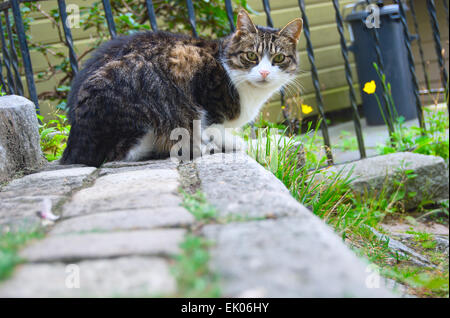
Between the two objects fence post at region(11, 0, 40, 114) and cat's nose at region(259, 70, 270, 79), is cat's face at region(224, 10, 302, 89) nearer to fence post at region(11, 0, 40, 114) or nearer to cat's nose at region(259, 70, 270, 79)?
cat's nose at region(259, 70, 270, 79)

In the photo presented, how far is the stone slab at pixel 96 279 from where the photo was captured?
70cm

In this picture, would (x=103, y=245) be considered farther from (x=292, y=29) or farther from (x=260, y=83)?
(x=292, y=29)

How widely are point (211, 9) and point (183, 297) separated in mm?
3320

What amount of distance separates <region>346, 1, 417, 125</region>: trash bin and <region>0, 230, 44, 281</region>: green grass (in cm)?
463

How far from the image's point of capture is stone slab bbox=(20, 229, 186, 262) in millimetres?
816

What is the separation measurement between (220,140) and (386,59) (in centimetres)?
356

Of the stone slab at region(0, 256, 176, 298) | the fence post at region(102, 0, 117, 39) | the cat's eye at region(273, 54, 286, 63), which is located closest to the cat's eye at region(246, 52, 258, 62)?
the cat's eye at region(273, 54, 286, 63)

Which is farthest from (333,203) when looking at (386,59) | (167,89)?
(386,59)

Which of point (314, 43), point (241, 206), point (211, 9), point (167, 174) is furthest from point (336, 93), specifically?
point (241, 206)

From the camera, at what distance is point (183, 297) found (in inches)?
26.8

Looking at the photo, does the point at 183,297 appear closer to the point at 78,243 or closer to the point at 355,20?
the point at 78,243

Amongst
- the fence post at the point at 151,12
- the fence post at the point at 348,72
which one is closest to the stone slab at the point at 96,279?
the fence post at the point at 151,12

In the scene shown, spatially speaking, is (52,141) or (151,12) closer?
(52,141)

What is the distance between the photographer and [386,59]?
16.4 feet
